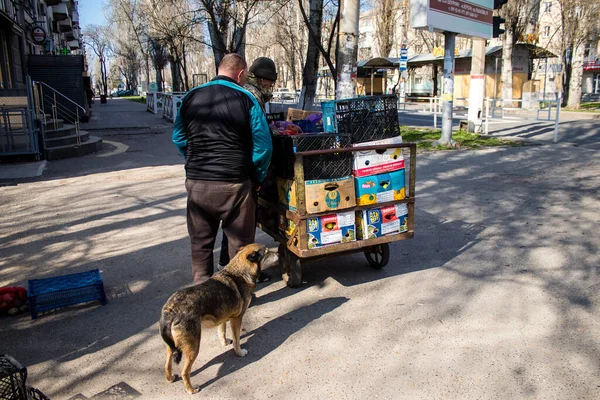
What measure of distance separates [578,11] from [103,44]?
73.7 metres

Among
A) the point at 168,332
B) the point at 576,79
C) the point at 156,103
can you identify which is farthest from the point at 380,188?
the point at 576,79

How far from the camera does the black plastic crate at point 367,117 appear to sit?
4.60m

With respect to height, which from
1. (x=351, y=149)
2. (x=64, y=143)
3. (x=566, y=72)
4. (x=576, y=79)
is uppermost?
(x=566, y=72)

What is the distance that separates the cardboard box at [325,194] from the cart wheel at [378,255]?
82cm

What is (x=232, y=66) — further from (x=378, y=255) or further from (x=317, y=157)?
(x=378, y=255)

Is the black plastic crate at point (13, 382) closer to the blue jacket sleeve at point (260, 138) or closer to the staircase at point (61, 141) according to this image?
the blue jacket sleeve at point (260, 138)

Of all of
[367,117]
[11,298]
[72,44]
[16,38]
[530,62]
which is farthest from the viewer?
[72,44]

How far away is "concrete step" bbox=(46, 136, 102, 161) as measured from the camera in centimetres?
1258

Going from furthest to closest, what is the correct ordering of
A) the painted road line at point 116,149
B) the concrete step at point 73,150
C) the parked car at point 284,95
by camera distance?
the parked car at point 284,95, the painted road line at point 116,149, the concrete step at point 73,150

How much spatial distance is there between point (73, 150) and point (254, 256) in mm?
11180

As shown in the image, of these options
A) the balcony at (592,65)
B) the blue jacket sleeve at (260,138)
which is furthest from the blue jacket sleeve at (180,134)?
the balcony at (592,65)

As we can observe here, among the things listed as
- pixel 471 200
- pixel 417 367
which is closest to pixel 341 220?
pixel 417 367

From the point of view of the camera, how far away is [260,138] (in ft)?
12.9

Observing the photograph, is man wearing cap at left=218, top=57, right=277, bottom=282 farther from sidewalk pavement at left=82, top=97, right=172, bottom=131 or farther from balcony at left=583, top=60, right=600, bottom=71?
balcony at left=583, top=60, right=600, bottom=71
